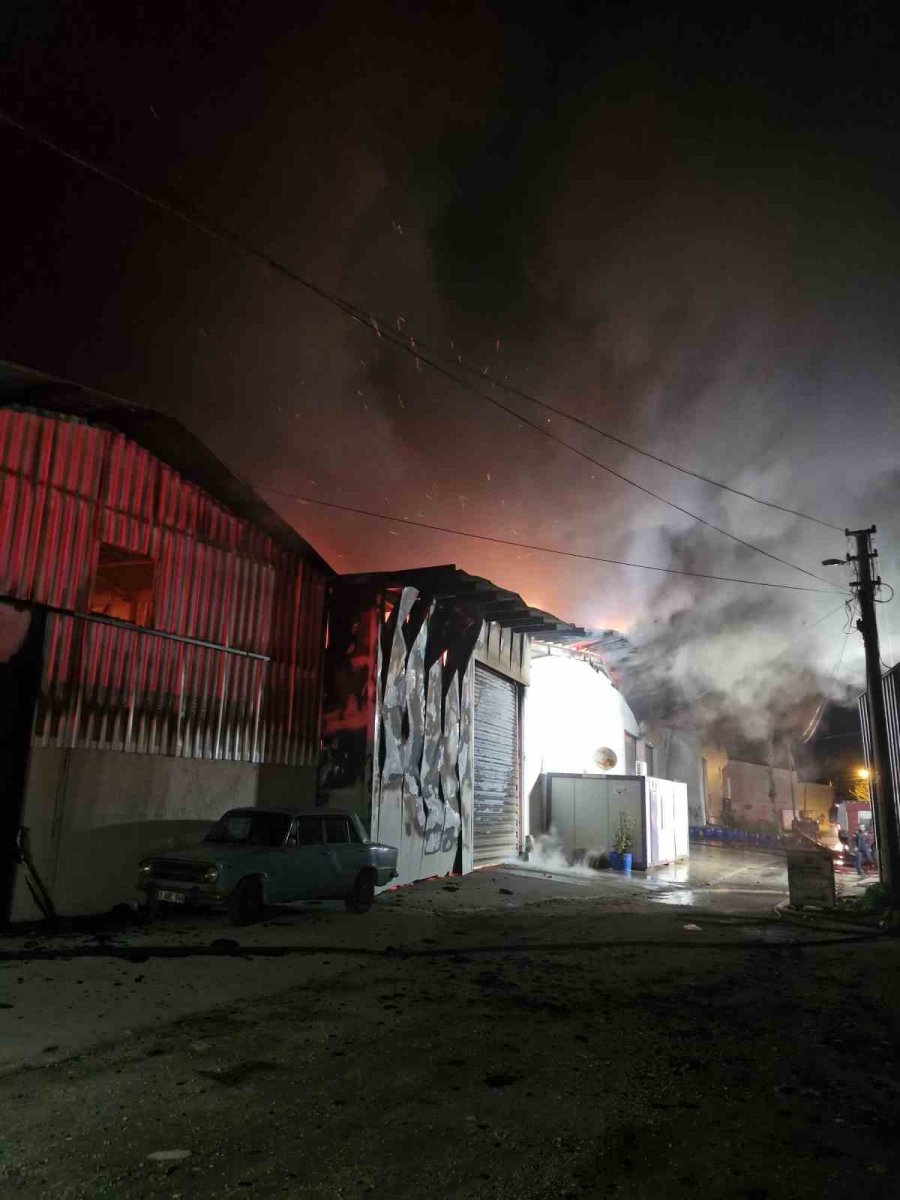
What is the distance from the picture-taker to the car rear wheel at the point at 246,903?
999cm

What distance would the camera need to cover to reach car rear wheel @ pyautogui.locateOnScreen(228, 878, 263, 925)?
999 centimetres

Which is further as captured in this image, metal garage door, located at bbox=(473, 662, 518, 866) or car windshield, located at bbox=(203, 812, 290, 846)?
metal garage door, located at bbox=(473, 662, 518, 866)

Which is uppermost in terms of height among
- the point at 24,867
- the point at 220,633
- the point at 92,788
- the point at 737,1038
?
the point at 220,633

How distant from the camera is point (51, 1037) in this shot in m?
5.71

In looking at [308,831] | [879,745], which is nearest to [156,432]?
[308,831]

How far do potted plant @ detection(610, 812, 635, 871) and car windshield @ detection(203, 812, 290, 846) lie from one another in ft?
43.2

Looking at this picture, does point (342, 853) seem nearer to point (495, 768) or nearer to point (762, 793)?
point (495, 768)

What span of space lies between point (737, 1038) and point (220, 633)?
33.2 ft

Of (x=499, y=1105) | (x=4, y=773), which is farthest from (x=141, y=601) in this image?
(x=499, y=1105)

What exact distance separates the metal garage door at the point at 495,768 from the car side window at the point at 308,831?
8592 millimetres

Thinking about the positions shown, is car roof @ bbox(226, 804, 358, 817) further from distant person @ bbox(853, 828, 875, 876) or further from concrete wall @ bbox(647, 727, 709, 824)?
concrete wall @ bbox(647, 727, 709, 824)

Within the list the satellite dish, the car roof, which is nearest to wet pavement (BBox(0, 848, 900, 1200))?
the car roof

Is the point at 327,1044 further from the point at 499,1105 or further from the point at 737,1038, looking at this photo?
the point at 737,1038

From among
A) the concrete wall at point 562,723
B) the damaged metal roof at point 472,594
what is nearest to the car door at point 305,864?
the damaged metal roof at point 472,594
